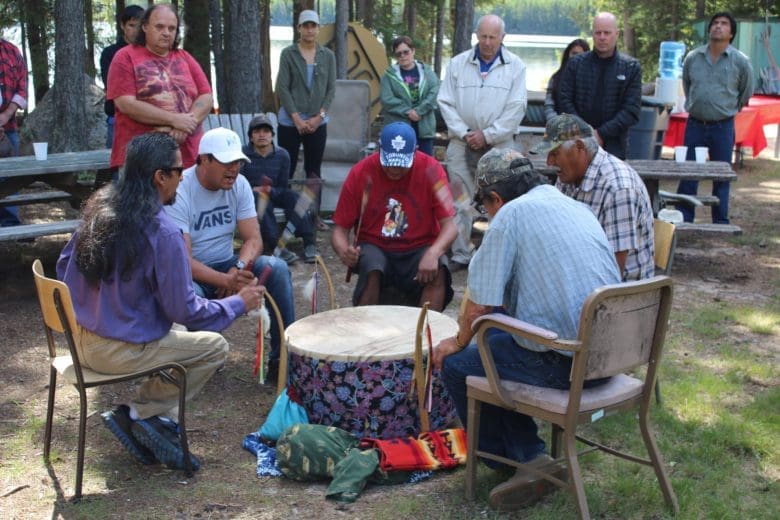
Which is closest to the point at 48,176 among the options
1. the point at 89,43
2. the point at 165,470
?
the point at 165,470

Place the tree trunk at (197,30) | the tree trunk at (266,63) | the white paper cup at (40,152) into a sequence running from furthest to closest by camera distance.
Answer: the tree trunk at (266,63) < the tree trunk at (197,30) < the white paper cup at (40,152)

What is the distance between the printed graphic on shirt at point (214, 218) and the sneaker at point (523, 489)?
6.79 ft

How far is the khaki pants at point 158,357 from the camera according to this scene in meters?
3.58

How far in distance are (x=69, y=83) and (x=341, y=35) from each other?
15.7 feet

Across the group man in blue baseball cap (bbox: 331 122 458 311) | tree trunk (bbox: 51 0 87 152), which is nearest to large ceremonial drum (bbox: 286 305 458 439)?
man in blue baseball cap (bbox: 331 122 458 311)

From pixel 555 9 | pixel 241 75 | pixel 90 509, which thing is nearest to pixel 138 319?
pixel 90 509

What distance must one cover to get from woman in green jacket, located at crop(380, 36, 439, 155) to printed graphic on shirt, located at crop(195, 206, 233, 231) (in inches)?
153

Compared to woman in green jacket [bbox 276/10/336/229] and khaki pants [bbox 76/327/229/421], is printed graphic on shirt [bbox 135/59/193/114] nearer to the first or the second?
khaki pants [bbox 76/327/229/421]

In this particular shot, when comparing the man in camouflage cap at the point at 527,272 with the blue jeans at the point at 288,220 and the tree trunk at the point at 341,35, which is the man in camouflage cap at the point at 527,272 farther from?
the tree trunk at the point at 341,35

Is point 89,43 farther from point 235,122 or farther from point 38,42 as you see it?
point 235,122

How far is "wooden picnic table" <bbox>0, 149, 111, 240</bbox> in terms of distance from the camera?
607 cm

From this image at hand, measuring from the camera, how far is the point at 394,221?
5035 mm

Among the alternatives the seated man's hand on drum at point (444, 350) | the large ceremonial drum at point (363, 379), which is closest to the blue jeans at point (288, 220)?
the large ceremonial drum at point (363, 379)

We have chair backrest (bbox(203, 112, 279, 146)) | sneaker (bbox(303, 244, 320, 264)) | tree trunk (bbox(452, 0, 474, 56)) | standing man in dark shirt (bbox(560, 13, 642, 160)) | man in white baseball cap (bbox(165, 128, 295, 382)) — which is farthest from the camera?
tree trunk (bbox(452, 0, 474, 56))
